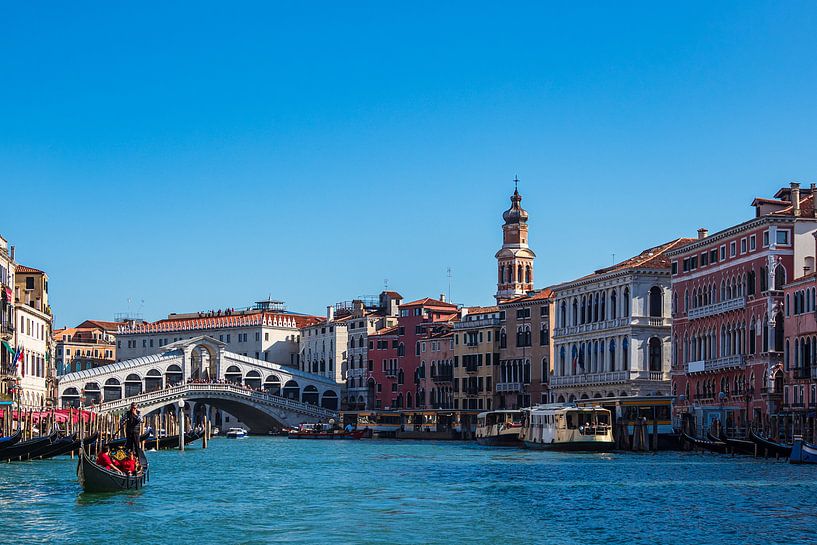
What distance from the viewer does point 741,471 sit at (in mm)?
37031

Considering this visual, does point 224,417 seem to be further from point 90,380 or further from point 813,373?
point 813,373

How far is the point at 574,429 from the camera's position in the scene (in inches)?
2003

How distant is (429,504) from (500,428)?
32.3 meters

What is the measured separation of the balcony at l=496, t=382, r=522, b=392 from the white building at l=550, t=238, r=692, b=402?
6658 mm

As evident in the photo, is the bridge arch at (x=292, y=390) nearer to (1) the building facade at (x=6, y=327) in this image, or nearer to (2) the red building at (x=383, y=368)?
(2) the red building at (x=383, y=368)

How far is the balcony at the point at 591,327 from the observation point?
61.5 metres

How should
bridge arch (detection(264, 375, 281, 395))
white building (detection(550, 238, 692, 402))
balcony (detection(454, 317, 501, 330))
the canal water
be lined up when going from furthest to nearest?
bridge arch (detection(264, 375, 281, 395)), balcony (detection(454, 317, 501, 330)), white building (detection(550, 238, 692, 402)), the canal water

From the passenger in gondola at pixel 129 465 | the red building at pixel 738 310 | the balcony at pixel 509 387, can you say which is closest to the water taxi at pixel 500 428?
the red building at pixel 738 310

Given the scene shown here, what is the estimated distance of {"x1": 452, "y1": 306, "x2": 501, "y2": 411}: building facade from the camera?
75.6m

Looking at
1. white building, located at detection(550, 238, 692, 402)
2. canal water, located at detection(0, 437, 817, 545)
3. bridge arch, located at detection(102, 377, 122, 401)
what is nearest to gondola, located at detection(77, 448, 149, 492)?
canal water, located at detection(0, 437, 817, 545)

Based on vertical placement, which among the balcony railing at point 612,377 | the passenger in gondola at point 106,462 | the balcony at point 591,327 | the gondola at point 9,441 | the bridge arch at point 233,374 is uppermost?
the balcony at point 591,327

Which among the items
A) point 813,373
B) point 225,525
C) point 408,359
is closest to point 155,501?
point 225,525

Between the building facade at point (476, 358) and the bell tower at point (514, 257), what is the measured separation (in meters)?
6.24

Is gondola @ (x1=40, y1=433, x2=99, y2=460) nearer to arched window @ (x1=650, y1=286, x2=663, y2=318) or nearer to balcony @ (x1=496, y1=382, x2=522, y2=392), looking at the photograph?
arched window @ (x1=650, y1=286, x2=663, y2=318)
